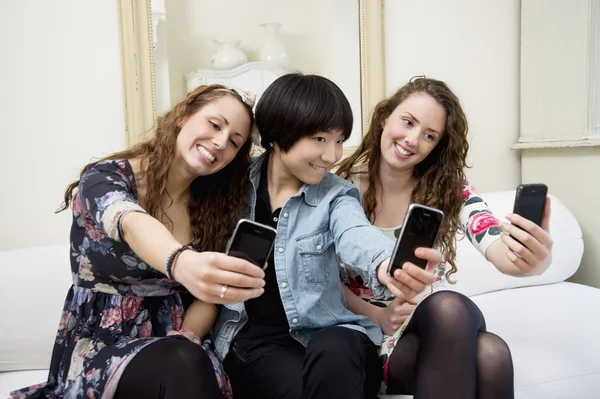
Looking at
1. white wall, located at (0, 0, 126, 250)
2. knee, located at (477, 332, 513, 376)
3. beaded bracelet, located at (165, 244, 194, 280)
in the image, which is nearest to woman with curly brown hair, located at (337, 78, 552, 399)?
knee, located at (477, 332, 513, 376)

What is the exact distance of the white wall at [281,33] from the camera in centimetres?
166

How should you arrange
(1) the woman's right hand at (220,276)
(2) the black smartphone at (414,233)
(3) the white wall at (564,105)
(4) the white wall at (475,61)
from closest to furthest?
(1) the woman's right hand at (220,276)
(2) the black smartphone at (414,233)
(3) the white wall at (564,105)
(4) the white wall at (475,61)

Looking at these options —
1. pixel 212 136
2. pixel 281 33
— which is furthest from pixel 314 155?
pixel 281 33

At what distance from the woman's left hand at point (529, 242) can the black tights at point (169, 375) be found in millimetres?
568

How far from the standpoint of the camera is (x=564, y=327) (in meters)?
1.36

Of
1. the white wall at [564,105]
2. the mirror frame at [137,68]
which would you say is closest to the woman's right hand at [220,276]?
the mirror frame at [137,68]

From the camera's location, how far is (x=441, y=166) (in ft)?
3.96

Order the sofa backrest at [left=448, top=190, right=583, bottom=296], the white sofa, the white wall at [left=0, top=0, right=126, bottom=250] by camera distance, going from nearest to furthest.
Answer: the white sofa < the white wall at [left=0, top=0, right=126, bottom=250] < the sofa backrest at [left=448, top=190, right=583, bottom=296]

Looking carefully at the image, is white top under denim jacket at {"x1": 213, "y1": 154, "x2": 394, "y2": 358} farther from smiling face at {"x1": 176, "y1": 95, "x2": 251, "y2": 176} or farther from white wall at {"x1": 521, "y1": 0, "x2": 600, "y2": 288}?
white wall at {"x1": 521, "y1": 0, "x2": 600, "y2": 288}

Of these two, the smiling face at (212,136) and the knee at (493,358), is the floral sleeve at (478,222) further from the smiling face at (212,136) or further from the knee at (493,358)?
the smiling face at (212,136)

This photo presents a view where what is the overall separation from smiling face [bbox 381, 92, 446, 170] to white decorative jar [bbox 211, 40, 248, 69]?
0.72 metres

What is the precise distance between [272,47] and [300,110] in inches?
31.9

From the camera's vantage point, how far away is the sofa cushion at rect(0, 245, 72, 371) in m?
1.22

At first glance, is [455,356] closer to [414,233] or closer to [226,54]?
[414,233]
